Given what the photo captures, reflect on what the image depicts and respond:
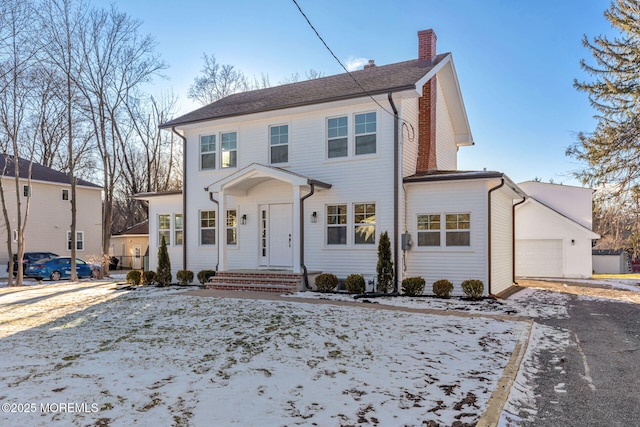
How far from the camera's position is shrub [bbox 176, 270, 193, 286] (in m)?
14.7

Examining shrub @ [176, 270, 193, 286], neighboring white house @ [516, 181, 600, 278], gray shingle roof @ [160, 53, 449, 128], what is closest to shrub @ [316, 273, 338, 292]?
shrub @ [176, 270, 193, 286]

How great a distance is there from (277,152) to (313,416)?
36.7ft

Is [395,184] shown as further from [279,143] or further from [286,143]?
[279,143]

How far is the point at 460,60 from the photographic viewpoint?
15977 millimetres

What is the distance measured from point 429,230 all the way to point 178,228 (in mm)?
9104

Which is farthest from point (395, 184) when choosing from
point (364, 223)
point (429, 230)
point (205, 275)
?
point (205, 275)

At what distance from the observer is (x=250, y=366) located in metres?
5.27

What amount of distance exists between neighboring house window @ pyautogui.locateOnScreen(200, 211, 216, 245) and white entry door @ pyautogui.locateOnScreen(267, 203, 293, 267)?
7.43ft

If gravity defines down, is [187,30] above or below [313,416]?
above

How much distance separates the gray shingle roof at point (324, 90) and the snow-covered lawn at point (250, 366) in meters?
6.61

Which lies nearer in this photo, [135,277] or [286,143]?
[286,143]

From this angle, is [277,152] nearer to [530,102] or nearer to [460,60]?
[460,60]

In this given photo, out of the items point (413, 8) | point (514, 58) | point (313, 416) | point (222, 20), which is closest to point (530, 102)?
Answer: point (514, 58)

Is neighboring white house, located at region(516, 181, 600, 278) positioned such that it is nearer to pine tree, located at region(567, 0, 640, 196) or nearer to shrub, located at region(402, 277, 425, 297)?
pine tree, located at region(567, 0, 640, 196)
